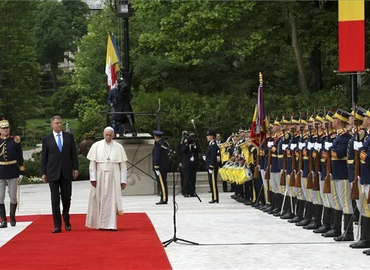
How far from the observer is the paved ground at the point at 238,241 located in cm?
1248

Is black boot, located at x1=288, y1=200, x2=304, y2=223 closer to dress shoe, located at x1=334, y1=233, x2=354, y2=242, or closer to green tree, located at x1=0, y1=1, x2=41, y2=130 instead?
dress shoe, located at x1=334, y1=233, x2=354, y2=242

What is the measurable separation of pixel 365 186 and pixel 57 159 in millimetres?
6102

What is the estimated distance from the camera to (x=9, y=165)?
18.2 m

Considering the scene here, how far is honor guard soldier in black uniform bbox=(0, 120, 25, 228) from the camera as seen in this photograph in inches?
715

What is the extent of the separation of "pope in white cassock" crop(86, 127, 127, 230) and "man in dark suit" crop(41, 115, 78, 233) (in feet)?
1.29

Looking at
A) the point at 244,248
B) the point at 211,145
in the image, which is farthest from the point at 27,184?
the point at 244,248

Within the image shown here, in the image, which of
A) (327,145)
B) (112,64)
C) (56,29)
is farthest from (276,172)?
(56,29)

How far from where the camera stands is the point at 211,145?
26078 mm

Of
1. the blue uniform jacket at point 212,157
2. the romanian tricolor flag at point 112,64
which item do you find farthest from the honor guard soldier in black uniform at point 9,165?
the romanian tricolor flag at point 112,64

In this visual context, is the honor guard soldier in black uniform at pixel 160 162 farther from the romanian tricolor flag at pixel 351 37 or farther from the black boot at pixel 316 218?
the black boot at pixel 316 218

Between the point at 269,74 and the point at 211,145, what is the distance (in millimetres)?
19765

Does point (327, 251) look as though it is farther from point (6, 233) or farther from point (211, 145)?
point (211, 145)

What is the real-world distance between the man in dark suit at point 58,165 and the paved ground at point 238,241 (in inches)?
37.5

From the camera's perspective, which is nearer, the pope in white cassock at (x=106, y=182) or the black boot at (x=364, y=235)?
the black boot at (x=364, y=235)
